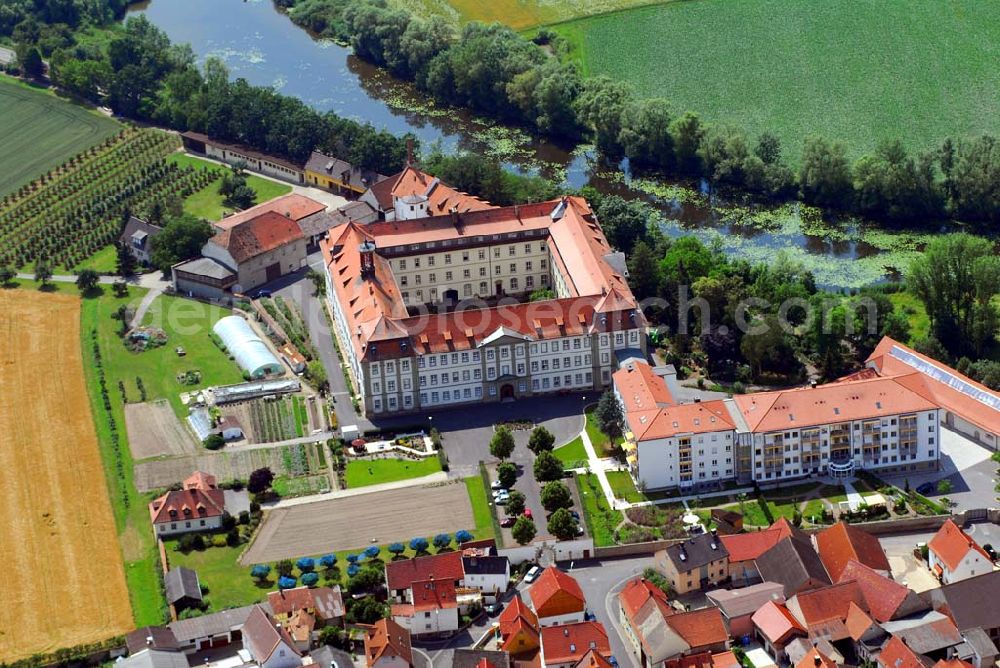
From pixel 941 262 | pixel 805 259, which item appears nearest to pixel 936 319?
pixel 941 262

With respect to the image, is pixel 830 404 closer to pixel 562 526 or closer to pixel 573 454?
pixel 573 454

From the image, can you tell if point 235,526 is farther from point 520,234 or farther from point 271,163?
point 271,163

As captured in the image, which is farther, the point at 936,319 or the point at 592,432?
the point at 936,319

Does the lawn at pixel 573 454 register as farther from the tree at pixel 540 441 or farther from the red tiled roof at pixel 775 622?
the red tiled roof at pixel 775 622

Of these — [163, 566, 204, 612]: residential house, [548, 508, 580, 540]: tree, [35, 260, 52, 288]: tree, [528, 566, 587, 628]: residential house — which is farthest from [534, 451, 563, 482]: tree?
[35, 260, 52, 288]: tree

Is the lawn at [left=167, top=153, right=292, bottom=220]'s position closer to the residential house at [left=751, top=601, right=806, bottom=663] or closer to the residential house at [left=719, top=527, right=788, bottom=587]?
the residential house at [left=719, top=527, right=788, bottom=587]
